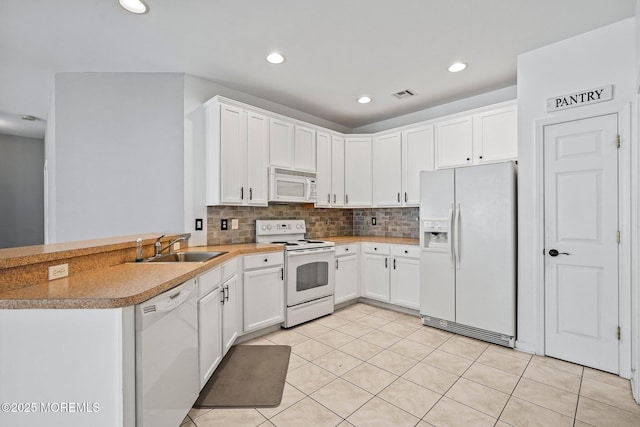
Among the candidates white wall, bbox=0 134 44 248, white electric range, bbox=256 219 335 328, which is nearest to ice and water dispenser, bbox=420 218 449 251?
white electric range, bbox=256 219 335 328

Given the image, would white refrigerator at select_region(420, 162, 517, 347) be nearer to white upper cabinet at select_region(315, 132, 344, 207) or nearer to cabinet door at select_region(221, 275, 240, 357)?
white upper cabinet at select_region(315, 132, 344, 207)

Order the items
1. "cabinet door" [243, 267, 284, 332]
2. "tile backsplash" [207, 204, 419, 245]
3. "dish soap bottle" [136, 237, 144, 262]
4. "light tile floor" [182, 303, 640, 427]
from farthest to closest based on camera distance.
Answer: "tile backsplash" [207, 204, 419, 245], "cabinet door" [243, 267, 284, 332], "dish soap bottle" [136, 237, 144, 262], "light tile floor" [182, 303, 640, 427]

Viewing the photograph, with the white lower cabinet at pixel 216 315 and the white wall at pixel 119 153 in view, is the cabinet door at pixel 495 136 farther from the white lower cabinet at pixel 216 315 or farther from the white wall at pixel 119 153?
the white wall at pixel 119 153

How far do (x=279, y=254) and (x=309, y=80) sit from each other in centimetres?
193

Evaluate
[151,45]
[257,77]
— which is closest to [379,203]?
[257,77]

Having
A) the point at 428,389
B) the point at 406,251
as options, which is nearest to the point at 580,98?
the point at 406,251

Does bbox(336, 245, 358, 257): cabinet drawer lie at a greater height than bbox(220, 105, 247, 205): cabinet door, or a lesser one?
lesser

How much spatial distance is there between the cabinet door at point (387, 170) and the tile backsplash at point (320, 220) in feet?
1.24

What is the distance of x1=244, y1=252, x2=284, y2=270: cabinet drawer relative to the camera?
115 inches

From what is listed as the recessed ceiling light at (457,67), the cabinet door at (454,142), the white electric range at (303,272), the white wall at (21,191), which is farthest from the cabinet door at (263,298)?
the white wall at (21,191)

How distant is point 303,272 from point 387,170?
190 cm

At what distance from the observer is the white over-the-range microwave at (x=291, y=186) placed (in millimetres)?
3547

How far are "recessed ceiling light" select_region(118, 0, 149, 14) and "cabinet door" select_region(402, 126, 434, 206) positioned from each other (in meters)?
3.10

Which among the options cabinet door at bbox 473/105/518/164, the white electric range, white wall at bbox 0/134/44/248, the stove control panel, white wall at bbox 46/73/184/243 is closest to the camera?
white wall at bbox 46/73/184/243
